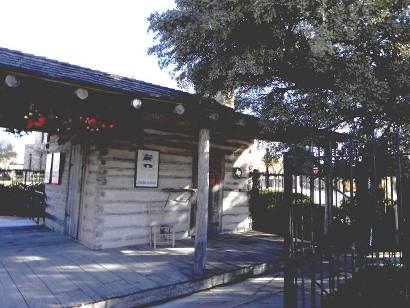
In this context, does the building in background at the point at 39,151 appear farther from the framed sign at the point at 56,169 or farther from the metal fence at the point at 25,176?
the framed sign at the point at 56,169

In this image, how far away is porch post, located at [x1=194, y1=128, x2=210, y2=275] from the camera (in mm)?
5536

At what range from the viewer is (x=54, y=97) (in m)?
4.52

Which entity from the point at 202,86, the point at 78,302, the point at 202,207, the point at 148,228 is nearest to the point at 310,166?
the point at 202,207

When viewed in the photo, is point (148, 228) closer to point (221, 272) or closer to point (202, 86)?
point (221, 272)

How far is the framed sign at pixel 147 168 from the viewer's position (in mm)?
7676

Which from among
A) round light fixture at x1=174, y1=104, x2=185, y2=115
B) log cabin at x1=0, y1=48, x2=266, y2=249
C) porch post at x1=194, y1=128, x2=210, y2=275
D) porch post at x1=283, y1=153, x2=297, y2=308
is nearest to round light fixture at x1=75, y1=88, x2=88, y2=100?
log cabin at x1=0, y1=48, x2=266, y2=249

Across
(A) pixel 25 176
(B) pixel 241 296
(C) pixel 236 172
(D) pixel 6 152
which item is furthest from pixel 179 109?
(D) pixel 6 152

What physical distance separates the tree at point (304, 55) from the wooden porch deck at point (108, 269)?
3171mm

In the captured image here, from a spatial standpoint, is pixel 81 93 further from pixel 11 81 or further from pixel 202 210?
pixel 202 210

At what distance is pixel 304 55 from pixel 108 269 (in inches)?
218

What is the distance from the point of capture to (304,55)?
657 cm

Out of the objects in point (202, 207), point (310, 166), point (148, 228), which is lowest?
point (148, 228)

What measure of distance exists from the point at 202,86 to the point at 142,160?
2.30 m

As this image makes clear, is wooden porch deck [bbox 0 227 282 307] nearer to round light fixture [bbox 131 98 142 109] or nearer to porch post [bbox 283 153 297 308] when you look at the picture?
porch post [bbox 283 153 297 308]
